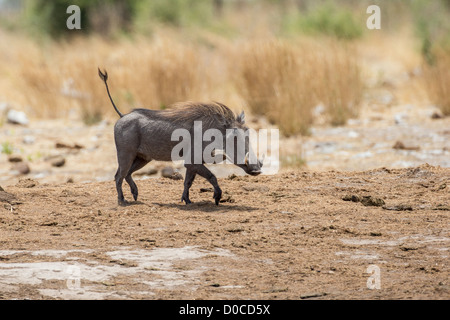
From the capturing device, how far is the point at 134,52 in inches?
547

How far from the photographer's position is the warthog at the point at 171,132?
6.55 m

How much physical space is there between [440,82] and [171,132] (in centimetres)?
689

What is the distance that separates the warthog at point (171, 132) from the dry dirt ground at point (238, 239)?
395 millimetres

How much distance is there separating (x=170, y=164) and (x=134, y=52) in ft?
16.1

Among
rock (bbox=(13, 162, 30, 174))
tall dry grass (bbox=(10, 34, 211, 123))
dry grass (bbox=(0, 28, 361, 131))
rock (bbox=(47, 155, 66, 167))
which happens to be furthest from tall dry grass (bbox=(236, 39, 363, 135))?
rock (bbox=(13, 162, 30, 174))

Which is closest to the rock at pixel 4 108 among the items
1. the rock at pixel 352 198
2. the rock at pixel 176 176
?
the rock at pixel 176 176

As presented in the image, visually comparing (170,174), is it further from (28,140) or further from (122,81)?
(122,81)

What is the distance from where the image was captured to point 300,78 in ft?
37.6

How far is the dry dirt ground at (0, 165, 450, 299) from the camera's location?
14.9 feet

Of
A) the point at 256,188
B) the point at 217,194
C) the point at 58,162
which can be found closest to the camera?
the point at 217,194

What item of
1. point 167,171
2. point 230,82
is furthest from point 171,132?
point 230,82

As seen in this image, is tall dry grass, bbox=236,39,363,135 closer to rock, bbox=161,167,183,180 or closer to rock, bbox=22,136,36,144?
rock, bbox=161,167,183,180

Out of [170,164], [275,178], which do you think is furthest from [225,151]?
[170,164]
